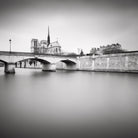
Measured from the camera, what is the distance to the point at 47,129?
2.84 meters

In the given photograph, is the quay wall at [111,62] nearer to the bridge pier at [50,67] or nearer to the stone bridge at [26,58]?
the stone bridge at [26,58]

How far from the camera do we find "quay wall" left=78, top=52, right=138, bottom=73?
2303cm

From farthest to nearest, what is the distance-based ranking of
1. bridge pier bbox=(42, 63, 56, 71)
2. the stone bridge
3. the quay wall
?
bridge pier bbox=(42, 63, 56, 71) → the quay wall → the stone bridge

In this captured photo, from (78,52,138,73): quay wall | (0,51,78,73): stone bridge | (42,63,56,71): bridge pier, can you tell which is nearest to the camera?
(0,51,78,73): stone bridge

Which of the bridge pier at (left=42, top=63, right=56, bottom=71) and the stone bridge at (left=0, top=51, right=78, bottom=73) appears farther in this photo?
the bridge pier at (left=42, top=63, right=56, bottom=71)

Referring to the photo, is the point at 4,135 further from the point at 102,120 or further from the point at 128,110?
the point at 128,110

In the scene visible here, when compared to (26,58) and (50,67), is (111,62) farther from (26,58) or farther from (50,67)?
(26,58)

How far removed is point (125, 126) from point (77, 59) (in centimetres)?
3298

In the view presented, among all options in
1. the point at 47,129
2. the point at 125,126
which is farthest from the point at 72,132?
the point at 125,126

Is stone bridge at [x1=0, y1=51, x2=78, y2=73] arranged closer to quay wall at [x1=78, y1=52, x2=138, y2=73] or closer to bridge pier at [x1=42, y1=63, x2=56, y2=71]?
bridge pier at [x1=42, y1=63, x2=56, y2=71]

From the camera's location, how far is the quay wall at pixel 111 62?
2303 centimetres

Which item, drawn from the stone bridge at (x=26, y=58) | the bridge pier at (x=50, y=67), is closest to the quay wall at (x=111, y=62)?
the stone bridge at (x=26, y=58)

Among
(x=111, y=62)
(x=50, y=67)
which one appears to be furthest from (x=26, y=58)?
(x=111, y=62)

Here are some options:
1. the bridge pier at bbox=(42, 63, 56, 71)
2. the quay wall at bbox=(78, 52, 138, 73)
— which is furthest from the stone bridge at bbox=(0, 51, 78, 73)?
the quay wall at bbox=(78, 52, 138, 73)
